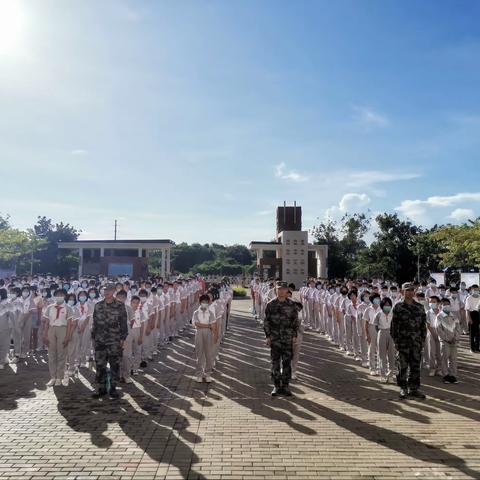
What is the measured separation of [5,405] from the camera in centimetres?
741

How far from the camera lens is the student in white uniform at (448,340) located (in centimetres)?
923

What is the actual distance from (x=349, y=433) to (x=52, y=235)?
52282mm

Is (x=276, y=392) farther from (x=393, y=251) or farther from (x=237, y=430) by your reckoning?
(x=393, y=251)

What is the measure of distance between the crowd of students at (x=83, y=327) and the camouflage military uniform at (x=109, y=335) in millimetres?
514

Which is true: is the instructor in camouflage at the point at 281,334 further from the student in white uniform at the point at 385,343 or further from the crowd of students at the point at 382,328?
the student in white uniform at the point at 385,343

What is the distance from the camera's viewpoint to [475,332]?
43.2 ft

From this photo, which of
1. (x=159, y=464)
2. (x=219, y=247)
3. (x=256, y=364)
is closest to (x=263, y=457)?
(x=159, y=464)

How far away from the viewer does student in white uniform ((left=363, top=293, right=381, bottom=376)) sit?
9664mm

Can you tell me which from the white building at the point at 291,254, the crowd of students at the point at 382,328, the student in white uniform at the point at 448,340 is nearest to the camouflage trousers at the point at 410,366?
the crowd of students at the point at 382,328

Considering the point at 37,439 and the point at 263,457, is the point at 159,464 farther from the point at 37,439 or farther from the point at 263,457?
the point at 37,439

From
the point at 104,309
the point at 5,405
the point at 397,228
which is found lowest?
the point at 5,405

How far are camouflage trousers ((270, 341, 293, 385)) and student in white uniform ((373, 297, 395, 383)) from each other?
208 cm

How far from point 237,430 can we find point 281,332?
2.34m

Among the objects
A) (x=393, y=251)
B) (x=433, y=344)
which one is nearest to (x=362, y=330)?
(x=433, y=344)
